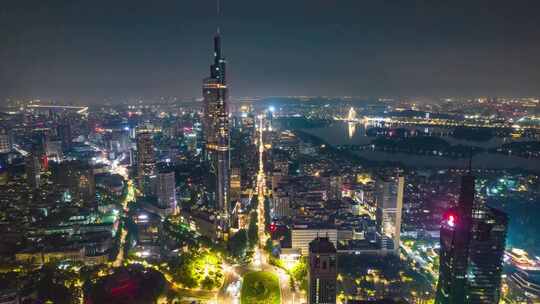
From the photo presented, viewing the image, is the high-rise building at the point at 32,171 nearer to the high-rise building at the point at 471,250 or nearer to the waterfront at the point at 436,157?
the high-rise building at the point at 471,250

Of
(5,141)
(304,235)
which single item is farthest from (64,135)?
(304,235)

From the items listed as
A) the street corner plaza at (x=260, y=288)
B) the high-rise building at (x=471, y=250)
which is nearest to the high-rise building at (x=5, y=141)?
the street corner plaza at (x=260, y=288)

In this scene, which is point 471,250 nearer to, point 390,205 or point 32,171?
point 390,205

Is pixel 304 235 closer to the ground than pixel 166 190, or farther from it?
closer to the ground

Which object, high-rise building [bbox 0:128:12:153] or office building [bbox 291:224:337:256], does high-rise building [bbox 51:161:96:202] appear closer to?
high-rise building [bbox 0:128:12:153]

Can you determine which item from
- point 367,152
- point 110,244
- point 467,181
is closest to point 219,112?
point 110,244

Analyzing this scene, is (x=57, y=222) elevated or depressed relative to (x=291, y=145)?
depressed

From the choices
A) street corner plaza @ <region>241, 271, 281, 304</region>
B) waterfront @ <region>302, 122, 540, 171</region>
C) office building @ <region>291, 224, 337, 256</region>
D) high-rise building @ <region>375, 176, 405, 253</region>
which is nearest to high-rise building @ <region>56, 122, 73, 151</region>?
office building @ <region>291, 224, 337, 256</region>

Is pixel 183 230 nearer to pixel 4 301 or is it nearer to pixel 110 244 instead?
pixel 110 244
